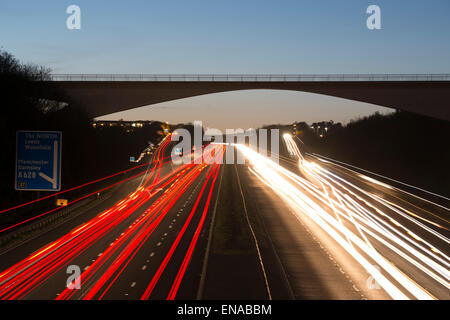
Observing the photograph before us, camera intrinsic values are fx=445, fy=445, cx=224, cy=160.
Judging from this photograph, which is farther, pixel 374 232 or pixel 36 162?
pixel 374 232

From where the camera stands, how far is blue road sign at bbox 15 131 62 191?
79.0 ft

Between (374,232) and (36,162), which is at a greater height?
(36,162)

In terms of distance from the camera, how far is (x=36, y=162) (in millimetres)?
24109

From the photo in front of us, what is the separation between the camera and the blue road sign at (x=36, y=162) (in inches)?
948

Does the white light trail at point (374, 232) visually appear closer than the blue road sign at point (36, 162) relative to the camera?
Yes

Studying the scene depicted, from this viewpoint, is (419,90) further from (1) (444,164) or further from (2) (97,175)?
(2) (97,175)

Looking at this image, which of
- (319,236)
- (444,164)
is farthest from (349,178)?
(319,236)

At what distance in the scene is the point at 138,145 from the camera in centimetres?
12319

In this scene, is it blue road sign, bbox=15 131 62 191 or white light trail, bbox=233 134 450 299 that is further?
blue road sign, bbox=15 131 62 191

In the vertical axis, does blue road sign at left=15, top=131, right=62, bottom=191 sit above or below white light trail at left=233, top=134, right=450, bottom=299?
above

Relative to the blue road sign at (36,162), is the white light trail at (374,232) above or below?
below

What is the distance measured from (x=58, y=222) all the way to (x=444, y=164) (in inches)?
1826

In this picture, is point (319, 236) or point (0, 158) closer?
point (319, 236)
